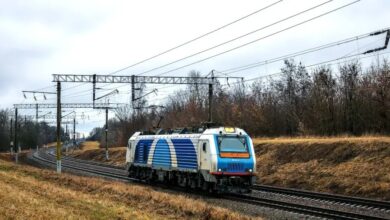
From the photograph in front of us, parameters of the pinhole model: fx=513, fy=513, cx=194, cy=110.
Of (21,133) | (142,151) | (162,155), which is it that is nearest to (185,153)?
(162,155)

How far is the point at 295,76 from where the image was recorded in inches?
2152

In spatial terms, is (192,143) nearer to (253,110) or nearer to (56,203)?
(56,203)

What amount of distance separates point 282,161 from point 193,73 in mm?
74584

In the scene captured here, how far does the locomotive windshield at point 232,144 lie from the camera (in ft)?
80.1

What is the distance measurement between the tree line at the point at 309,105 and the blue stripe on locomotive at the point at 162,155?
502cm

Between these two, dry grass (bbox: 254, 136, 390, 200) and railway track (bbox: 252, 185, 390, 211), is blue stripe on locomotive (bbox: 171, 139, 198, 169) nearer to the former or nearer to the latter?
railway track (bbox: 252, 185, 390, 211)

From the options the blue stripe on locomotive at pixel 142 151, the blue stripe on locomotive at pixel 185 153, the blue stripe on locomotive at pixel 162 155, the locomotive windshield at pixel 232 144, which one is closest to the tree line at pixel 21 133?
the blue stripe on locomotive at pixel 142 151

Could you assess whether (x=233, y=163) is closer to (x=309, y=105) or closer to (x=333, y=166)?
(x=333, y=166)

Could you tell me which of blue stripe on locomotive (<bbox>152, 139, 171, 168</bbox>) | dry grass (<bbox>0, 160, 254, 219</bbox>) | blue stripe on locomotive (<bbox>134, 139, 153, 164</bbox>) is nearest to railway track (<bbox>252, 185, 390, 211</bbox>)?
blue stripe on locomotive (<bbox>152, 139, 171, 168</bbox>)

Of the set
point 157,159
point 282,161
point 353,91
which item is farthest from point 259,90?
point 157,159

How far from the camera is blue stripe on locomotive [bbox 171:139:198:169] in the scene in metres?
26.0

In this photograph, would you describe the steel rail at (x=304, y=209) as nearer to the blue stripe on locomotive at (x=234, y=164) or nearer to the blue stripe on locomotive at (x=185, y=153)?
the blue stripe on locomotive at (x=234, y=164)

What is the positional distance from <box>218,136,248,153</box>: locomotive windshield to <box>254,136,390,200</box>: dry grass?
16.5ft

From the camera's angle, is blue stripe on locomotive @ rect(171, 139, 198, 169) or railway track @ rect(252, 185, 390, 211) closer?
railway track @ rect(252, 185, 390, 211)
